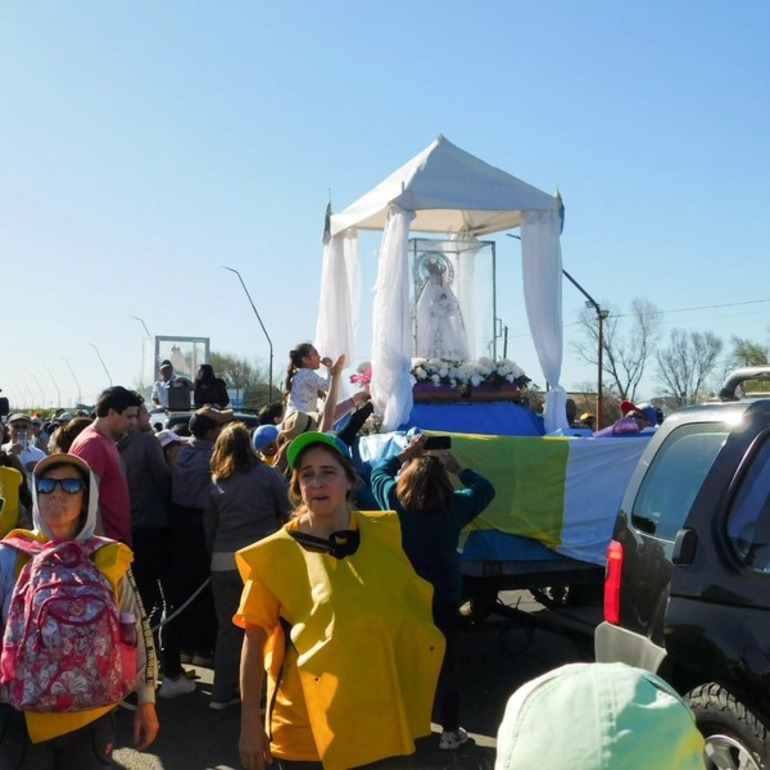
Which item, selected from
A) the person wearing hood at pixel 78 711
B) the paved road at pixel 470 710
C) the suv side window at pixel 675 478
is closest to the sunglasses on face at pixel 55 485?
the person wearing hood at pixel 78 711

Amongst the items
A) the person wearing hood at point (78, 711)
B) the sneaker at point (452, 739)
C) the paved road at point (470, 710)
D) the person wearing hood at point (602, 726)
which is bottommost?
the paved road at point (470, 710)

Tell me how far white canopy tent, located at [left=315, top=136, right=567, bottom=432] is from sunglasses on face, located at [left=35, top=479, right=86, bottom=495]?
6041 millimetres

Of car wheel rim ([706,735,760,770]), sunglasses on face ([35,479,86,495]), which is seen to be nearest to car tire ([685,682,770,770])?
car wheel rim ([706,735,760,770])

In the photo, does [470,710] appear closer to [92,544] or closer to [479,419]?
[92,544]

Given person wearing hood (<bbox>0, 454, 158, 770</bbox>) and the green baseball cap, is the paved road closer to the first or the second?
person wearing hood (<bbox>0, 454, 158, 770</bbox>)

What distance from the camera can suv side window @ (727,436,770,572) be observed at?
12.9 feet

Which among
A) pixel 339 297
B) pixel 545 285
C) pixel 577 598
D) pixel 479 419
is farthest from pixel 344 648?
pixel 339 297

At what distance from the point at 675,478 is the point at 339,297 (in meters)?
8.23

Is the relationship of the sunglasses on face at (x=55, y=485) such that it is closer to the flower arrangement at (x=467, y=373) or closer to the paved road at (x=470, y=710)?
the paved road at (x=470, y=710)

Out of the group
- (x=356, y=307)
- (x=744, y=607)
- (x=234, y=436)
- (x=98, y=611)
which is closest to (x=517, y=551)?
(x=234, y=436)

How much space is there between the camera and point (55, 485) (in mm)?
3947

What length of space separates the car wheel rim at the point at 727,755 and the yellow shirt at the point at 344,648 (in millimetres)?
1313

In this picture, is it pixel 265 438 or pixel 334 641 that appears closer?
pixel 334 641

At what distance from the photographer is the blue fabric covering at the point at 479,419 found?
33.9 ft
